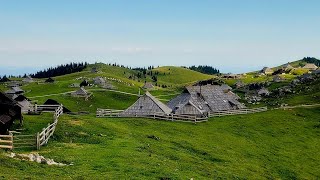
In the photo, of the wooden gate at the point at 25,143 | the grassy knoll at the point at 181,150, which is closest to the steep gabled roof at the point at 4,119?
the grassy knoll at the point at 181,150

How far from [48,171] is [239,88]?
149m

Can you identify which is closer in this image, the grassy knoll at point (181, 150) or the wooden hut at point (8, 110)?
the grassy knoll at point (181, 150)

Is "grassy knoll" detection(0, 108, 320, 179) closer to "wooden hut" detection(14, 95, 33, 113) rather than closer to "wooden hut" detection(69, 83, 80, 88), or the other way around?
"wooden hut" detection(14, 95, 33, 113)

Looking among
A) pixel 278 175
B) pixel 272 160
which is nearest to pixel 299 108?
pixel 272 160

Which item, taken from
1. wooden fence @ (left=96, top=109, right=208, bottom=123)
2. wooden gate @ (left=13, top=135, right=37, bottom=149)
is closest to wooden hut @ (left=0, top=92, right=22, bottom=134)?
wooden gate @ (left=13, top=135, right=37, bottom=149)

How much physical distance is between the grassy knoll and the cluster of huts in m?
4.89

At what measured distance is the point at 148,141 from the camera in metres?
44.7

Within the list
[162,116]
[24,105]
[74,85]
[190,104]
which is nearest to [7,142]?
[162,116]

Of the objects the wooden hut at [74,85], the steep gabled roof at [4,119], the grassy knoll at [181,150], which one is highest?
the wooden hut at [74,85]

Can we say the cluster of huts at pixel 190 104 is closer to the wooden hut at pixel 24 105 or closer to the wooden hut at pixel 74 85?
the wooden hut at pixel 24 105

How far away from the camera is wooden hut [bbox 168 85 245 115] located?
71.6m

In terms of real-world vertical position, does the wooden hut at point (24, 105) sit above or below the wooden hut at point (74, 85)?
below

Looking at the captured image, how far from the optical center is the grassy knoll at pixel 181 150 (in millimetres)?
28453

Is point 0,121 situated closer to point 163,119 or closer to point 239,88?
point 163,119
